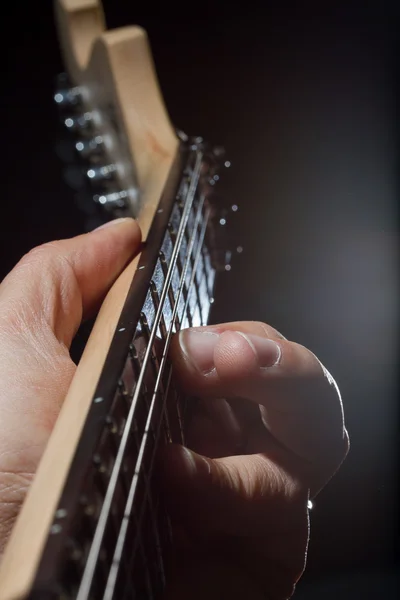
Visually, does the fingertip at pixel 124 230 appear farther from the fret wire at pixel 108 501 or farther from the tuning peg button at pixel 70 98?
the tuning peg button at pixel 70 98

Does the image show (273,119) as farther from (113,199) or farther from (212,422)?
(212,422)

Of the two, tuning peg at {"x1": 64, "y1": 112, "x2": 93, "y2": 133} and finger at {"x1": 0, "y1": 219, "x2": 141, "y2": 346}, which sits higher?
tuning peg at {"x1": 64, "y1": 112, "x2": 93, "y2": 133}

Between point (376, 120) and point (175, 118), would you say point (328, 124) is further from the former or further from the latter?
point (175, 118)

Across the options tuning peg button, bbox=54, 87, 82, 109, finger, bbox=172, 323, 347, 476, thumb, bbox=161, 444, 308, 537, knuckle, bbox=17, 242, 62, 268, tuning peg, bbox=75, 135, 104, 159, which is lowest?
thumb, bbox=161, 444, 308, 537

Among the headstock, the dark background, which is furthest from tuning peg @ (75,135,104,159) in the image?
the dark background

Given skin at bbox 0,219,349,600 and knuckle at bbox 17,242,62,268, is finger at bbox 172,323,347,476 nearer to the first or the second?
skin at bbox 0,219,349,600

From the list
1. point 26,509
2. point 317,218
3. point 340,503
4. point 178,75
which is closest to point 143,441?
point 26,509
